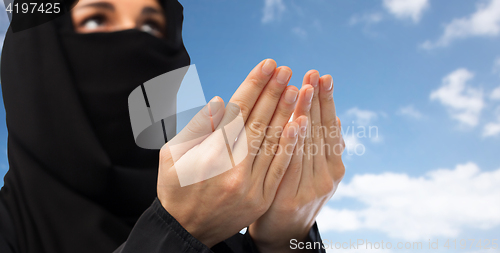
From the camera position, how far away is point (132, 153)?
67.0 inches

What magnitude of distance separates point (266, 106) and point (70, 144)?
1.11 meters

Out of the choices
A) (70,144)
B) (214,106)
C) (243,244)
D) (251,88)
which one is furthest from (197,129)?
(70,144)

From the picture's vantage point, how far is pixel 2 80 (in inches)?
68.5

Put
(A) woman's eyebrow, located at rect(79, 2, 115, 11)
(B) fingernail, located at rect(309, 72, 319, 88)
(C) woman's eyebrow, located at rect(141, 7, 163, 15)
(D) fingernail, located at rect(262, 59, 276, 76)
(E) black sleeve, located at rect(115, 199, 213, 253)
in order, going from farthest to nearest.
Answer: (C) woman's eyebrow, located at rect(141, 7, 163, 15)
(A) woman's eyebrow, located at rect(79, 2, 115, 11)
(B) fingernail, located at rect(309, 72, 319, 88)
(D) fingernail, located at rect(262, 59, 276, 76)
(E) black sleeve, located at rect(115, 199, 213, 253)

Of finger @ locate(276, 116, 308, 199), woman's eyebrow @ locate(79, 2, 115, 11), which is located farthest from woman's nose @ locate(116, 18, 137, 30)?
finger @ locate(276, 116, 308, 199)

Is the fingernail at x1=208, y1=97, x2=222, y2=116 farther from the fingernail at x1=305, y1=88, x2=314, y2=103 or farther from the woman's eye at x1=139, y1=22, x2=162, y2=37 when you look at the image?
the woman's eye at x1=139, y1=22, x2=162, y2=37

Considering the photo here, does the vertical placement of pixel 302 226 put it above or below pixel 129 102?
below

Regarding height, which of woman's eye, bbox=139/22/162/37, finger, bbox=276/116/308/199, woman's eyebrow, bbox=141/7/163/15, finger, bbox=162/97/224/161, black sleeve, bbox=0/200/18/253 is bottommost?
black sleeve, bbox=0/200/18/253

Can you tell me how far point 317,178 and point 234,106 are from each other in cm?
49

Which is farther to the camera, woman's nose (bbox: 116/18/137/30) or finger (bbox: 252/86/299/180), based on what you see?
woman's nose (bbox: 116/18/137/30)

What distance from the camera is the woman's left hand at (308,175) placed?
1.22m

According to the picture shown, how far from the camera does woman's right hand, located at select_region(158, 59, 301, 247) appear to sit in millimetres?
994

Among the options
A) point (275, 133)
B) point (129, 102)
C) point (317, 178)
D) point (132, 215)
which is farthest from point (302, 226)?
point (129, 102)

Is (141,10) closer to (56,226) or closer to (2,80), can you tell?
(2,80)
